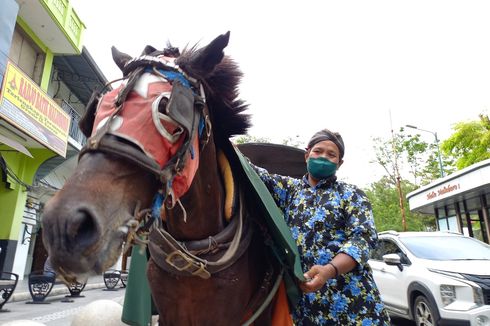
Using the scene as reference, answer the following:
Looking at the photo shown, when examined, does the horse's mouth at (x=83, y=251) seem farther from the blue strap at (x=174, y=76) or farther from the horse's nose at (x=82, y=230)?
the blue strap at (x=174, y=76)

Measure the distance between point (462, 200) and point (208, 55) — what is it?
1357 centimetres

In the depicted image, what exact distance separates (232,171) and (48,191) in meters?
13.2

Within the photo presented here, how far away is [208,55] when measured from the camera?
5.40 feet

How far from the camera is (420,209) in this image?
49.9 feet

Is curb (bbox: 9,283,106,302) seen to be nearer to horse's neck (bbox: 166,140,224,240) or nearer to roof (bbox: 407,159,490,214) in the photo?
horse's neck (bbox: 166,140,224,240)

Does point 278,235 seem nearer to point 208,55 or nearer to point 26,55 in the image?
point 208,55

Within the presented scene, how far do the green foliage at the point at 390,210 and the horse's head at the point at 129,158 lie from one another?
24.8 metres

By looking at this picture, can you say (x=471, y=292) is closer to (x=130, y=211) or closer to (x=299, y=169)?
(x=299, y=169)

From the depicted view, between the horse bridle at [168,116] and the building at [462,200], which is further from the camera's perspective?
the building at [462,200]

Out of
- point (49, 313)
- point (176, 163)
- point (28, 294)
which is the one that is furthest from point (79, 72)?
point (176, 163)

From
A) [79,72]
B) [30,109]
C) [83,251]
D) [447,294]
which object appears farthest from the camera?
[79,72]

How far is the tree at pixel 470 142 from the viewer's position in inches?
690

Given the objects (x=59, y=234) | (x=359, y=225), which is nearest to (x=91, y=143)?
(x=59, y=234)

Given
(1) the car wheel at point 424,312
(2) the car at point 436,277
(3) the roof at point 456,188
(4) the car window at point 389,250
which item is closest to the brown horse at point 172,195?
(2) the car at point 436,277
